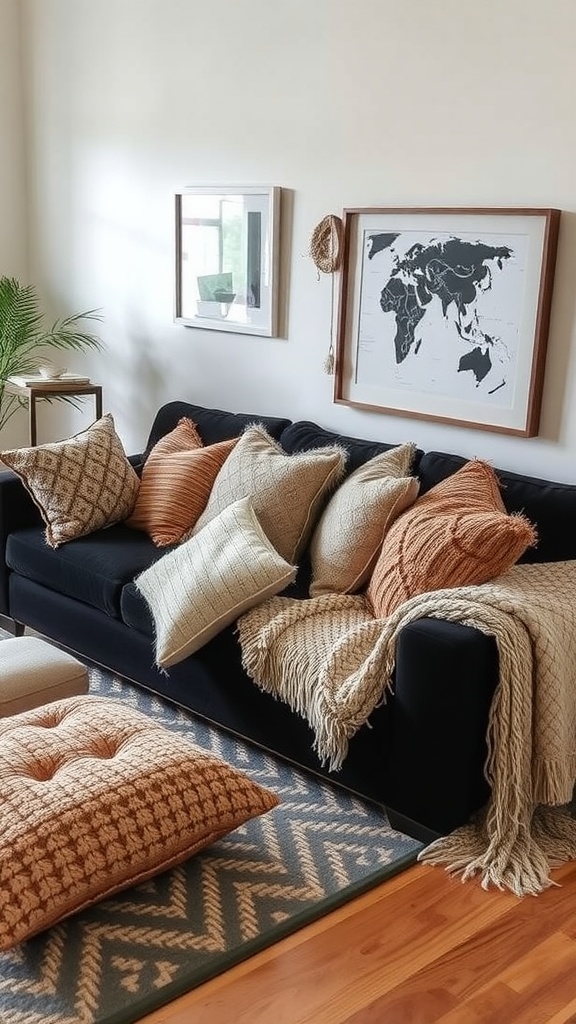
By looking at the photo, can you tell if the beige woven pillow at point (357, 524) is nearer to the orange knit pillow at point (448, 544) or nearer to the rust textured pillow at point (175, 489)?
the orange knit pillow at point (448, 544)

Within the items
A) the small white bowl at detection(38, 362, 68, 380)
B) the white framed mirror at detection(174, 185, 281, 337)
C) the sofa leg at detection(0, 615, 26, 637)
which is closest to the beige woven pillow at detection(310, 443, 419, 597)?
the white framed mirror at detection(174, 185, 281, 337)

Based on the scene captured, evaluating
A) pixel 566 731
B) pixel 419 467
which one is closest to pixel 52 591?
pixel 419 467

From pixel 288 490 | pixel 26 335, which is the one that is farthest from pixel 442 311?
pixel 26 335

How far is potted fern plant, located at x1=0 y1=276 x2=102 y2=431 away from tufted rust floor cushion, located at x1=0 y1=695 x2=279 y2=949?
2.53 m

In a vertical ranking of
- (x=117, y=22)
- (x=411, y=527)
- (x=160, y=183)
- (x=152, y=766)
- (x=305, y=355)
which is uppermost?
(x=117, y=22)

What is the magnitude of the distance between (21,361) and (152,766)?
3.07 metres

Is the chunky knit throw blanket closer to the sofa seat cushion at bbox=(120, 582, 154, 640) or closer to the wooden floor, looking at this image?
the wooden floor

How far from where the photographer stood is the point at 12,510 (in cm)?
363

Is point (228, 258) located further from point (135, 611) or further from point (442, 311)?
point (135, 611)

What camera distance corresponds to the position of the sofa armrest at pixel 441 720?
2.33 metres

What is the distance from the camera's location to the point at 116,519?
3.61 meters

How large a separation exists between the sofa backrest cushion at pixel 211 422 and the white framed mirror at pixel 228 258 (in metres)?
0.34

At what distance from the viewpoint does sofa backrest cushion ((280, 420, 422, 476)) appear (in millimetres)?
3271

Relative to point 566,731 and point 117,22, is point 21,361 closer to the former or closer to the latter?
point 117,22
